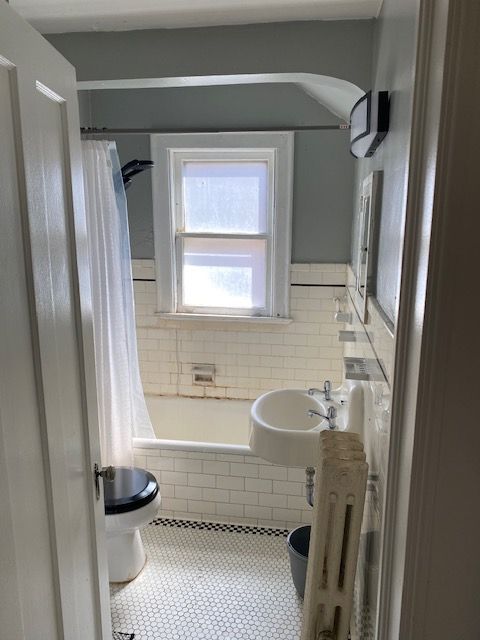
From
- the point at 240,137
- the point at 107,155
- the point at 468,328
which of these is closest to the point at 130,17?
the point at 107,155

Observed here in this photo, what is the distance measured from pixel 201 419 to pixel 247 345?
2.18 feet

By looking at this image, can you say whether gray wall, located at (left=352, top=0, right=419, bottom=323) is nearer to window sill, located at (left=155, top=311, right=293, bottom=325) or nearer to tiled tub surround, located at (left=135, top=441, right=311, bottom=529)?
tiled tub surround, located at (left=135, top=441, right=311, bottom=529)

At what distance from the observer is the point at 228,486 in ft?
8.36

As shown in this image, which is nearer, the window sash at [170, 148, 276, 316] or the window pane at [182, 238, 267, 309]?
the window sash at [170, 148, 276, 316]

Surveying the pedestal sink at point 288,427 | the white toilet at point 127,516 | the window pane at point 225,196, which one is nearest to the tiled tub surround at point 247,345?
the window pane at point 225,196

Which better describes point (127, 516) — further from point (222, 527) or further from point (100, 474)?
point (100, 474)

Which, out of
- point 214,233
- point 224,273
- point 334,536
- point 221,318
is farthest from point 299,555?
point 214,233

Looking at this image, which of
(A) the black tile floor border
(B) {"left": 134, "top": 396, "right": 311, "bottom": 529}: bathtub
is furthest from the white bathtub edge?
(A) the black tile floor border

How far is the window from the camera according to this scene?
10.6ft

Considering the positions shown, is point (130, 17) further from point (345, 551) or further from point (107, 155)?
point (345, 551)

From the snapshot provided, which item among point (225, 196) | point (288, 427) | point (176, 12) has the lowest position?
point (288, 427)

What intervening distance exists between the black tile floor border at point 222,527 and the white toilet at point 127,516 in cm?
30

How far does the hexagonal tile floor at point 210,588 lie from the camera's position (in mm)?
1978

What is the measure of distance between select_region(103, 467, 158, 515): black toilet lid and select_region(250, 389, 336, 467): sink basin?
565 mm
